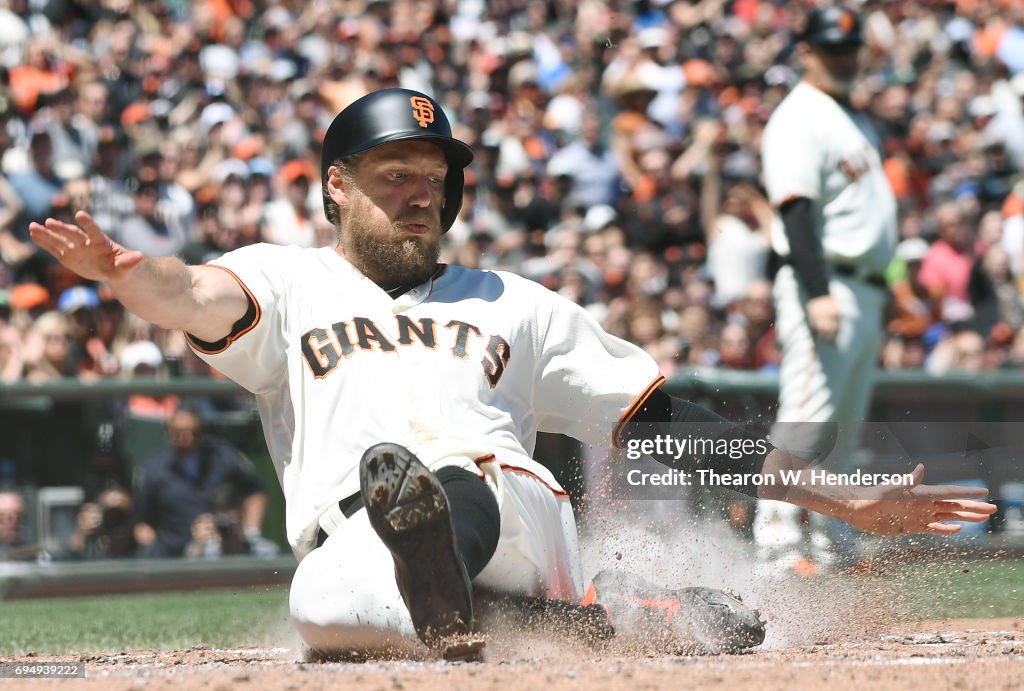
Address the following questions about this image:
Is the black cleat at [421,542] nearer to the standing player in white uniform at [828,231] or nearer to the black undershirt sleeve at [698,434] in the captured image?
the black undershirt sleeve at [698,434]

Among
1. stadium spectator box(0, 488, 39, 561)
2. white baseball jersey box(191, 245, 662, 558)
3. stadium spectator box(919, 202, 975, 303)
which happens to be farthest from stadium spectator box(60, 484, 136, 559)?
stadium spectator box(919, 202, 975, 303)

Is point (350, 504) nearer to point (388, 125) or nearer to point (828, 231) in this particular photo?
point (388, 125)

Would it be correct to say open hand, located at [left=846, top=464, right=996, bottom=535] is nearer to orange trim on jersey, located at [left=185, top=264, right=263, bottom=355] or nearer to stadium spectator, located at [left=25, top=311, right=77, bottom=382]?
orange trim on jersey, located at [left=185, top=264, right=263, bottom=355]

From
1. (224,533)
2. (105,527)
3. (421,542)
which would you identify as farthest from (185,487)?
(421,542)

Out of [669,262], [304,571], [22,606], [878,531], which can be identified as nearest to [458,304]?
[304,571]

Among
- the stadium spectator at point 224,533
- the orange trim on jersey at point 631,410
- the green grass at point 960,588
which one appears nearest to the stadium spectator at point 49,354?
the stadium spectator at point 224,533
